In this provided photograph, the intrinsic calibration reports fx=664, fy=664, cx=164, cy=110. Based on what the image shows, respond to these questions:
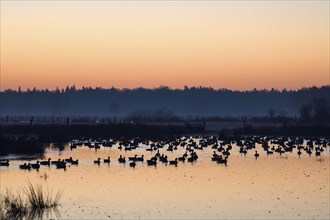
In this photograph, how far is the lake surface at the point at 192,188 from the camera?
30141 mm

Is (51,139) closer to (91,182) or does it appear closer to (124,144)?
(124,144)

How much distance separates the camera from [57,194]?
33.5m

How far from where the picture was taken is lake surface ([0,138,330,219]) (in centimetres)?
3014

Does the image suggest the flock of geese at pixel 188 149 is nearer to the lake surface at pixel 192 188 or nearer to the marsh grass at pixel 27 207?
the lake surface at pixel 192 188

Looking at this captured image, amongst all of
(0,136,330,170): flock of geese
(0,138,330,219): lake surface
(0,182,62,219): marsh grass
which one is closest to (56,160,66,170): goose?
(0,136,330,170): flock of geese

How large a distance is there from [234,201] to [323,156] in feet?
89.7

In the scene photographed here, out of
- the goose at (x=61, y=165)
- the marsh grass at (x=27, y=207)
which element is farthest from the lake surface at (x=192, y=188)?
the marsh grass at (x=27, y=207)

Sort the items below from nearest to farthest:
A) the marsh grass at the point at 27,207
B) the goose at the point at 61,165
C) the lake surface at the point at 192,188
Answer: the marsh grass at the point at 27,207 → the lake surface at the point at 192,188 → the goose at the point at 61,165

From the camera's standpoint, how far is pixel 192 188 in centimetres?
3797

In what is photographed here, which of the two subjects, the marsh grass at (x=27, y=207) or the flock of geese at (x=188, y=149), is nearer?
the marsh grass at (x=27, y=207)

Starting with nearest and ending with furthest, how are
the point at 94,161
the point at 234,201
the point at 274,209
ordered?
1. the point at 274,209
2. the point at 234,201
3. the point at 94,161

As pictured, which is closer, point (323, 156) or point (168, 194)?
point (168, 194)

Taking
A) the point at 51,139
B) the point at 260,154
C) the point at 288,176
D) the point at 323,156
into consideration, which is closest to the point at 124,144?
the point at 51,139

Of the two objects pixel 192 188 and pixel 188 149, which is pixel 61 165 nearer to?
pixel 192 188
